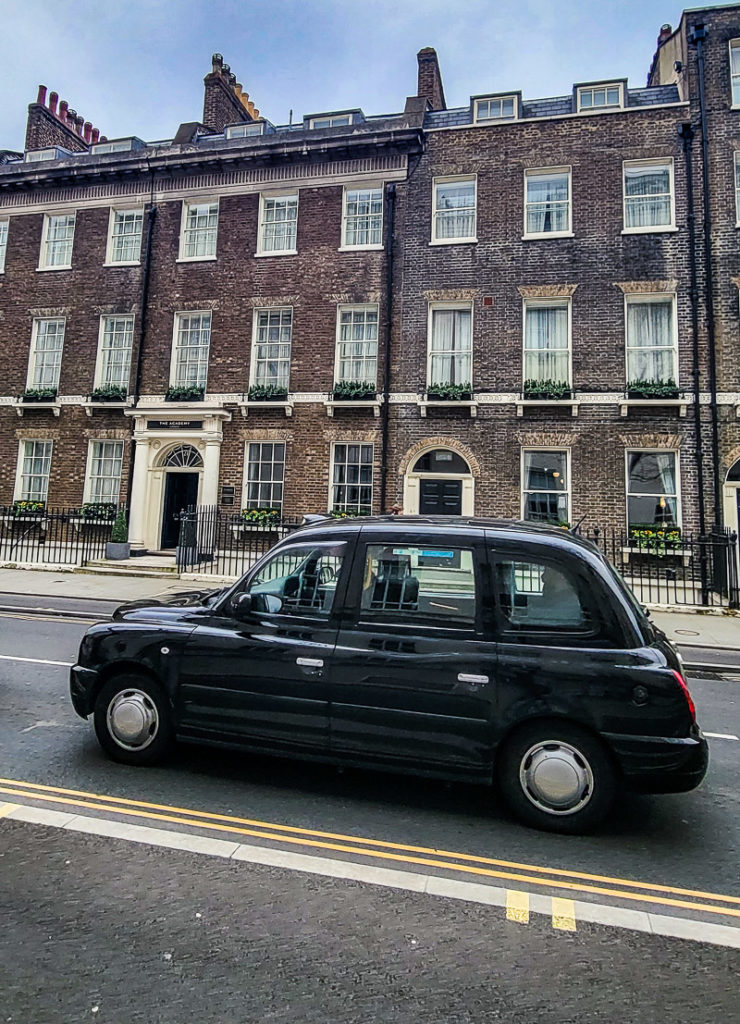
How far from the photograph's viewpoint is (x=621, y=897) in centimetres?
292

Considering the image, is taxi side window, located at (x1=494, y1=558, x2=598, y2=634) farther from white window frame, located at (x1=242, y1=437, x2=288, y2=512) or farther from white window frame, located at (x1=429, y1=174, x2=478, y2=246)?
white window frame, located at (x1=429, y1=174, x2=478, y2=246)

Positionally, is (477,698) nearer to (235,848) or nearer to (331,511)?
(235,848)

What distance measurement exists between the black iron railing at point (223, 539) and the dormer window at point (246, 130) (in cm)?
1255

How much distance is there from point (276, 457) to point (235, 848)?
49.2ft

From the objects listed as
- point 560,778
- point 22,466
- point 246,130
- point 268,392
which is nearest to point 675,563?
point 268,392

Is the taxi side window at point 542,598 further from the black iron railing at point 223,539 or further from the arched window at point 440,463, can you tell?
the arched window at point 440,463

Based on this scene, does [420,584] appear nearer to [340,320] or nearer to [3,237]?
[340,320]

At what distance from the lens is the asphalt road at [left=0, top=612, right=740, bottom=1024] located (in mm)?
2203

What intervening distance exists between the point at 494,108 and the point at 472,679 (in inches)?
753

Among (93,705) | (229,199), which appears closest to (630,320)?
(229,199)

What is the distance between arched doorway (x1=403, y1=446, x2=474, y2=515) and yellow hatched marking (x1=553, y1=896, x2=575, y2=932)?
13.6 meters

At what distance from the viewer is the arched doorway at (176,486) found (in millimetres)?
18344

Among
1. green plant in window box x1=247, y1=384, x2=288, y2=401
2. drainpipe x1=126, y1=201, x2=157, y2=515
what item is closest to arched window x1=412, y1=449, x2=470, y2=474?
green plant in window box x1=247, y1=384, x2=288, y2=401

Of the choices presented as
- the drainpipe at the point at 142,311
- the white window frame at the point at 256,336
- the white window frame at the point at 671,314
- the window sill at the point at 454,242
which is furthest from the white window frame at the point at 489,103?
the drainpipe at the point at 142,311
